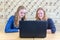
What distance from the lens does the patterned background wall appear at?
354cm

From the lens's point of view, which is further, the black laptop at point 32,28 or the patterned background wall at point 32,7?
the patterned background wall at point 32,7

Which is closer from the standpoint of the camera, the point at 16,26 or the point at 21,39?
the point at 21,39

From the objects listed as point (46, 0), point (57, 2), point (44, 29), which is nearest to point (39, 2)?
point (46, 0)

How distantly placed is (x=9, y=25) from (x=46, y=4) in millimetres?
1051

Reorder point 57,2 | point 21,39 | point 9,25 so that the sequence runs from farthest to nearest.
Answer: point 57,2
point 9,25
point 21,39

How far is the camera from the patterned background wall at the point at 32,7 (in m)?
3.54

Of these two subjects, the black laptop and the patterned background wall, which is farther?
the patterned background wall

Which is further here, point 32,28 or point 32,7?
point 32,7

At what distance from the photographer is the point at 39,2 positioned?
3551mm

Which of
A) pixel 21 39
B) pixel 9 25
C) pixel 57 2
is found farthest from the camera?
pixel 57 2

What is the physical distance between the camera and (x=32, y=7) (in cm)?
357

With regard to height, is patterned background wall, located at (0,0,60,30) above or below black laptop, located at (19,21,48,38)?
above

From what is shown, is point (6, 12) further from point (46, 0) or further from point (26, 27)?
point (26, 27)

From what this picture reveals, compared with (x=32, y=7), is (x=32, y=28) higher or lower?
lower
